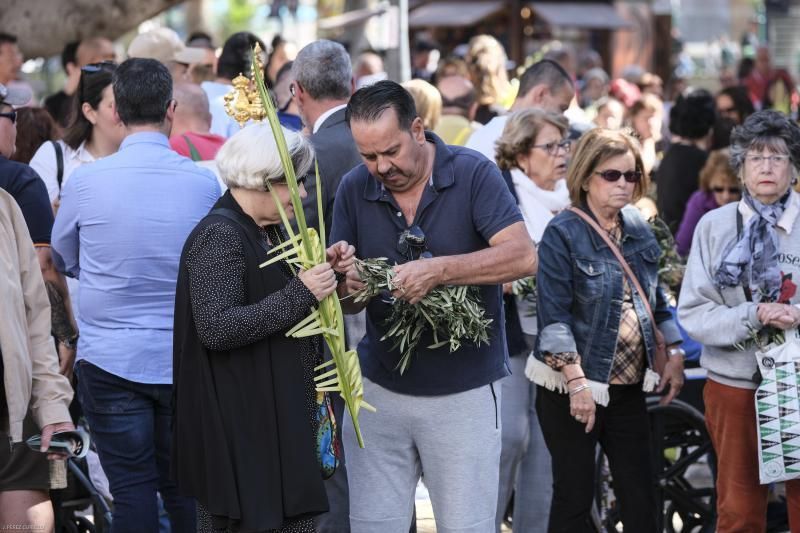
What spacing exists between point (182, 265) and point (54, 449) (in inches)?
29.9

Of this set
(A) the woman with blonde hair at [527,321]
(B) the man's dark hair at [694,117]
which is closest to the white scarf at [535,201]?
(A) the woman with blonde hair at [527,321]

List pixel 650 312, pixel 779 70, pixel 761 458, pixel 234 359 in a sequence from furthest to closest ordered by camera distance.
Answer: pixel 779 70 < pixel 650 312 < pixel 761 458 < pixel 234 359

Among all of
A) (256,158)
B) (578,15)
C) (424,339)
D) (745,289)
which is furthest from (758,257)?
(578,15)

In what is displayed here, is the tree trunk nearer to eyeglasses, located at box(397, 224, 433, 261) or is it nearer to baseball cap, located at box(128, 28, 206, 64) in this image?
baseball cap, located at box(128, 28, 206, 64)

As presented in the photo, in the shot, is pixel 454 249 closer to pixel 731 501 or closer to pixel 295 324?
pixel 295 324

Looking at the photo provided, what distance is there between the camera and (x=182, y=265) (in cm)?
433

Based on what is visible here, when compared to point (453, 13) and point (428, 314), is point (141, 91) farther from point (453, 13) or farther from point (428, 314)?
point (453, 13)

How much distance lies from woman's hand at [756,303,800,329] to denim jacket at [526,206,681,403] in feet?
1.69

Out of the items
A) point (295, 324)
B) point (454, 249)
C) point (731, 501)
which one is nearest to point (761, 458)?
point (731, 501)

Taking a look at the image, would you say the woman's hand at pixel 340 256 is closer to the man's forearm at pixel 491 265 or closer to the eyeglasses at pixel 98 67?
the man's forearm at pixel 491 265

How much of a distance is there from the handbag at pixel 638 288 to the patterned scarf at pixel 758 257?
0.35m

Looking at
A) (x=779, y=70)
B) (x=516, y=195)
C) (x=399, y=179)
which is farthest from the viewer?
(x=779, y=70)

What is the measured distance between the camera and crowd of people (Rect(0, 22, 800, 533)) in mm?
4285

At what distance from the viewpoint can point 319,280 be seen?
4.28 metres
